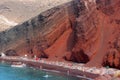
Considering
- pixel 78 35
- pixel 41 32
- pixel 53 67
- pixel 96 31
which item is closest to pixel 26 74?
pixel 53 67

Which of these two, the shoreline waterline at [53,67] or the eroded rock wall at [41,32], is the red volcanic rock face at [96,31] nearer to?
the shoreline waterline at [53,67]

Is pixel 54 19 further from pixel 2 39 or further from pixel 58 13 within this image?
pixel 2 39

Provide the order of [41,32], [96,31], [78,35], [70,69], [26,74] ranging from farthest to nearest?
[41,32] < [78,35] < [96,31] < [26,74] < [70,69]

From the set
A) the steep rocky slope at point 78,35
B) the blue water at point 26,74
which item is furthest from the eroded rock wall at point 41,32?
the blue water at point 26,74

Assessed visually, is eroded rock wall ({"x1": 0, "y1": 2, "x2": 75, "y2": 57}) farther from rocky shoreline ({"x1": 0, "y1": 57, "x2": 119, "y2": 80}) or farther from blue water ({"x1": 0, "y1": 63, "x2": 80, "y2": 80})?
blue water ({"x1": 0, "y1": 63, "x2": 80, "y2": 80})

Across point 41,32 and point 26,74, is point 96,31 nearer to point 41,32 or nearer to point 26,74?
point 26,74

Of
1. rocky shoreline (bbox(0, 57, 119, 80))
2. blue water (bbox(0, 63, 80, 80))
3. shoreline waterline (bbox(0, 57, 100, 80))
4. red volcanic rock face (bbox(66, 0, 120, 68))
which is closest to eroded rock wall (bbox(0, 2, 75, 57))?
shoreline waterline (bbox(0, 57, 100, 80))
